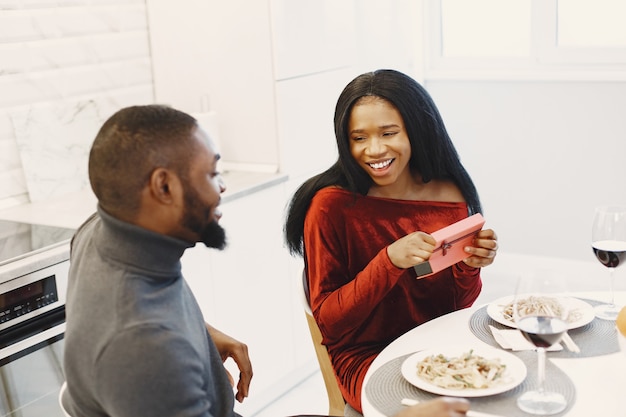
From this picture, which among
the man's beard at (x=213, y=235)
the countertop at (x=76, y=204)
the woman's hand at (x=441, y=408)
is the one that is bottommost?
the woman's hand at (x=441, y=408)

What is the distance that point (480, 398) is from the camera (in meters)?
1.50

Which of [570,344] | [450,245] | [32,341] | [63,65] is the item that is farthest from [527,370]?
[63,65]

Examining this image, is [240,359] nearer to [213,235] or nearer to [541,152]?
[213,235]

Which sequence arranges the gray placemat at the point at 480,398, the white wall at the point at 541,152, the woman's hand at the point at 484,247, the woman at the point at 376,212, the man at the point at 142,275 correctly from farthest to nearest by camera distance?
the white wall at the point at 541,152 < the woman at the point at 376,212 < the woman's hand at the point at 484,247 < the gray placemat at the point at 480,398 < the man at the point at 142,275

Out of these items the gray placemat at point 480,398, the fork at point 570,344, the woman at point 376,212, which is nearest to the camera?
the gray placemat at point 480,398

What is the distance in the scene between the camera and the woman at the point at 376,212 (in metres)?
2.06

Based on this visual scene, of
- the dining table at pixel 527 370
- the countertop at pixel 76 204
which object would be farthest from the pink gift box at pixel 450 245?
the countertop at pixel 76 204

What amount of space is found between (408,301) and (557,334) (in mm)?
749

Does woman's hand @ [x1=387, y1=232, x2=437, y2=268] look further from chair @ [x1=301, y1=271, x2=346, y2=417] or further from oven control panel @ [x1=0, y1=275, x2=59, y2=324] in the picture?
oven control panel @ [x1=0, y1=275, x2=59, y2=324]

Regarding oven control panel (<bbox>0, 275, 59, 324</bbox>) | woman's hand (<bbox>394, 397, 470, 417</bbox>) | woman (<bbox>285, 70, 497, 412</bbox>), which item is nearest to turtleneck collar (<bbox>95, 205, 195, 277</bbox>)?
woman's hand (<bbox>394, 397, 470, 417</bbox>)

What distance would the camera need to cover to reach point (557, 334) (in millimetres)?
1384

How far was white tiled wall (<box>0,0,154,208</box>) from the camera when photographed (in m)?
2.81

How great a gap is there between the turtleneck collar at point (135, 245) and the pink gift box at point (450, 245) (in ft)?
2.20

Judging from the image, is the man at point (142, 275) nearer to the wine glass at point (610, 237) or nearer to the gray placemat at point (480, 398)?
the gray placemat at point (480, 398)
